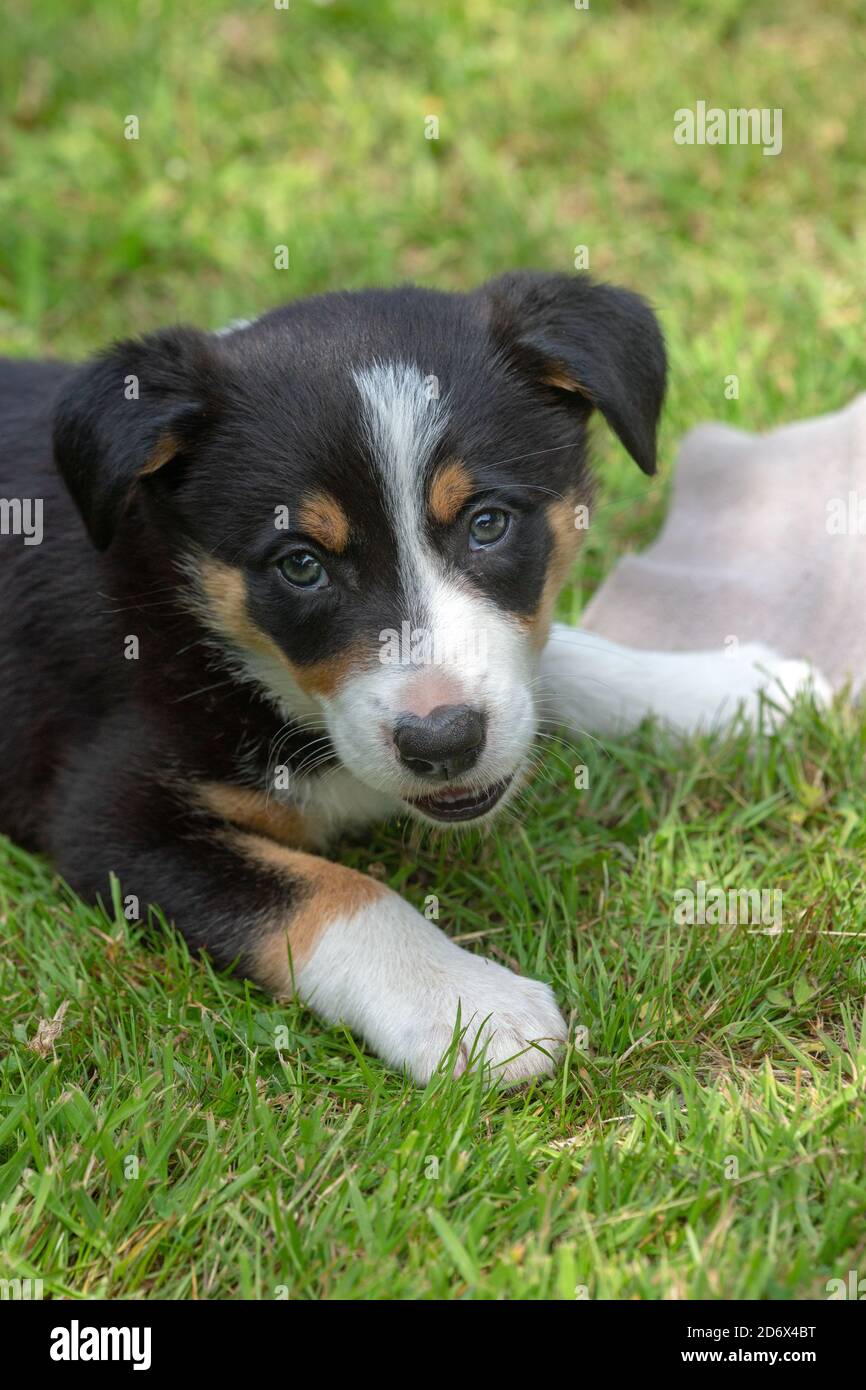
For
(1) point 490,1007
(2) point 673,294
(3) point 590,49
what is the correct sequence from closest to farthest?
1. (1) point 490,1007
2. (2) point 673,294
3. (3) point 590,49

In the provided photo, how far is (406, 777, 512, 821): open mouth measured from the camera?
323cm

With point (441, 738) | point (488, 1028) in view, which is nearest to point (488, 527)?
point (441, 738)

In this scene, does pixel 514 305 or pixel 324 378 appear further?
pixel 514 305

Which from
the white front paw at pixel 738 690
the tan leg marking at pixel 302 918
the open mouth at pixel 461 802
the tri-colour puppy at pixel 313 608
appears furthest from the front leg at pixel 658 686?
the tan leg marking at pixel 302 918

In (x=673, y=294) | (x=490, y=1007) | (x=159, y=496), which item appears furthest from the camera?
(x=673, y=294)

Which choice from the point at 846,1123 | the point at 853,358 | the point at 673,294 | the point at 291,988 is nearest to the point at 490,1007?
the point at 291,988

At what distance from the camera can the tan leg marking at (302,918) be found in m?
3.23

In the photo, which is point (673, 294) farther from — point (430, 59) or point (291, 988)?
point (291, 988)

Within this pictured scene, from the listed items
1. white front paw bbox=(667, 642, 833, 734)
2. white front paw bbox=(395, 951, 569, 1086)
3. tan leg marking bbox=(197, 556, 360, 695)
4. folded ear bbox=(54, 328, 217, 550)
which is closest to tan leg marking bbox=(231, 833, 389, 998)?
white front paw bbox=(395, 951, 569, 1086)

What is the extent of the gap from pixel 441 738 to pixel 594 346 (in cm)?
103

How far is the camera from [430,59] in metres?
6.68
